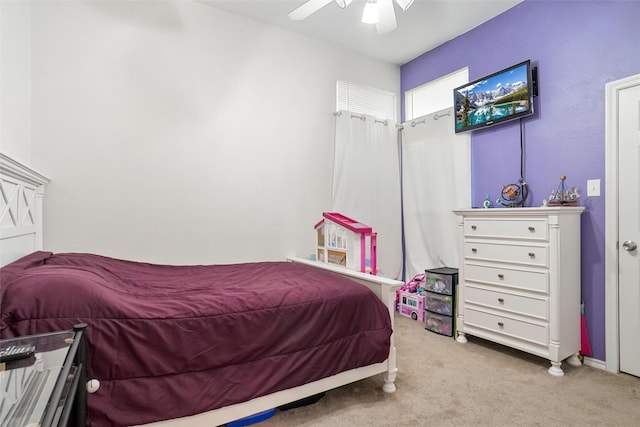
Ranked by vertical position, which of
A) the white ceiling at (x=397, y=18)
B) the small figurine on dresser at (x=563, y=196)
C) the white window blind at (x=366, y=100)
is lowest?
the small figurine on dresser at (x=563, y=196)

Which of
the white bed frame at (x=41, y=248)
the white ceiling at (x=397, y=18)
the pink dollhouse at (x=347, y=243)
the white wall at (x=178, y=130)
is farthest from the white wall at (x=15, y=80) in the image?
the pink dollhouse at (x=347, y=243)

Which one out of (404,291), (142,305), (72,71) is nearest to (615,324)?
(404,291)

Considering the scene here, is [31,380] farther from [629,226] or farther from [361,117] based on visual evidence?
[361,117]

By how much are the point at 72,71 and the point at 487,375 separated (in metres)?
3.52

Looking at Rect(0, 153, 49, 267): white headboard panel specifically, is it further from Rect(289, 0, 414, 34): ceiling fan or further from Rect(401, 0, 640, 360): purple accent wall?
Rect(401, 0, 640, 360): purple accent wall

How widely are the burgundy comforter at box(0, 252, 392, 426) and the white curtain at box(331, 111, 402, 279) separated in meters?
1.66

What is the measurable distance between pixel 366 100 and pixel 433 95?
29.4 inches

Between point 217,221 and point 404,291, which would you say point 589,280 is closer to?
point 404,291

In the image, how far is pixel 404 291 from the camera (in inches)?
137

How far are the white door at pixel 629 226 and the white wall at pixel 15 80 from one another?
146 inches

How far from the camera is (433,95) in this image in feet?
11.9

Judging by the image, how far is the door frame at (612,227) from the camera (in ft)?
7.14

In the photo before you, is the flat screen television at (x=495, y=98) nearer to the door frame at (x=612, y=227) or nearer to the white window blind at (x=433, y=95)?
the white window blind at (x=433, y=95)

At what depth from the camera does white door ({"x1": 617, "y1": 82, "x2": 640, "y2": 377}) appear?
6.88 ft
